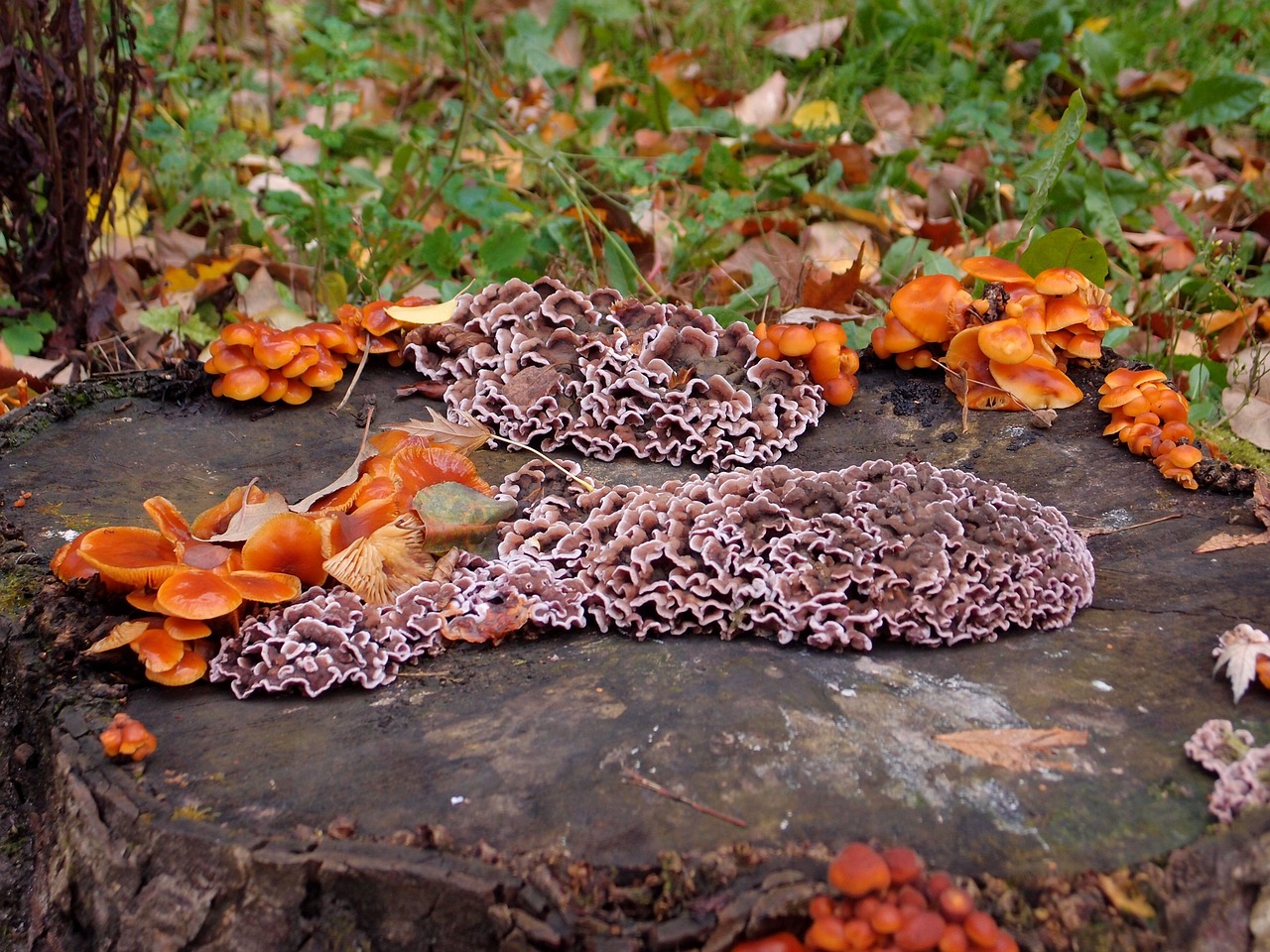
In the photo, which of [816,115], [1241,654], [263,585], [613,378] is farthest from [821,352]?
[816,115]

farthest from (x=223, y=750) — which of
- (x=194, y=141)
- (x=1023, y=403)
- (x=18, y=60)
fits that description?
(x=194, y=141)

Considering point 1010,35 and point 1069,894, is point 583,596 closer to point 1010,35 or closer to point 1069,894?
point 1069,894

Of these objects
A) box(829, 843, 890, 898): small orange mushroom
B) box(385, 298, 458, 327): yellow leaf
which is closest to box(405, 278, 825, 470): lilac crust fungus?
box(385, 298, 458, 327): yellow leaf

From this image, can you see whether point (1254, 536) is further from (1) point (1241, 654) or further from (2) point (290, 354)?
(2) point (290, 354)

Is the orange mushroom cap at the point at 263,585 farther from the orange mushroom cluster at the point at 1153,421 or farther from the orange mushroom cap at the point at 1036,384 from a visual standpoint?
the orange mushroom cluster at the point at 1153,421

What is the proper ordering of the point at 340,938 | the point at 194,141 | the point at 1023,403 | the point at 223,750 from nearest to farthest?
the point at 340,938
the point at 223,750
the point at 1023,403
the point at 194,141

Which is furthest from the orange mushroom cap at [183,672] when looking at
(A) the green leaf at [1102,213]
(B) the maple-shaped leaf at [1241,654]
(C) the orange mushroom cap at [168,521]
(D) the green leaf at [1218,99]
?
(D) the green leaf at [1218,99]

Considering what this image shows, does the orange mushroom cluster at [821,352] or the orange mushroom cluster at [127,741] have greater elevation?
the orange mushroom cluster at [821,352]
